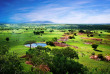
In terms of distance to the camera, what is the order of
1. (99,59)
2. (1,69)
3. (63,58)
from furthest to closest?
1. (99,59)
2. (63,58)
3. (1,69)

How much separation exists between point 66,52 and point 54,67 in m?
10.3

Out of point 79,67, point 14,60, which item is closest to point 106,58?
point 79,67

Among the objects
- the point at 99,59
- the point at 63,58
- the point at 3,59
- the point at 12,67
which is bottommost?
the point at 99,59

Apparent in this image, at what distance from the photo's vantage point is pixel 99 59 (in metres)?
52.2

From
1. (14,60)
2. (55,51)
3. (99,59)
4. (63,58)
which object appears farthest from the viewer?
(99,59)

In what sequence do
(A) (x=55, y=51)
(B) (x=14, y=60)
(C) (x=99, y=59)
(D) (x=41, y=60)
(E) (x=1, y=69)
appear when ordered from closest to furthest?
(E) (x=1, y=69)
(B) (x=14, y=60)
(D) (x=41, y=60)
(A) (x=55, y=51)
(C) (x=99, y=59)

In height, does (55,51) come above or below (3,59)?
below

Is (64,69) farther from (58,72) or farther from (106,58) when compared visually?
(106,58)

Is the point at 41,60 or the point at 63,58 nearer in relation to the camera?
the point at 41,60

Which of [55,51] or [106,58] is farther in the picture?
[106,58]

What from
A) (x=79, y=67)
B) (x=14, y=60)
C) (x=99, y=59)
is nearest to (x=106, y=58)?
(x=99, y=59)

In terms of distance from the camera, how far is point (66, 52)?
4269cm

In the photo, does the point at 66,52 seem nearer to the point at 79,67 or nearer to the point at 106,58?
the point at 79,67

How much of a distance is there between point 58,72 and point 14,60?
18430mm
